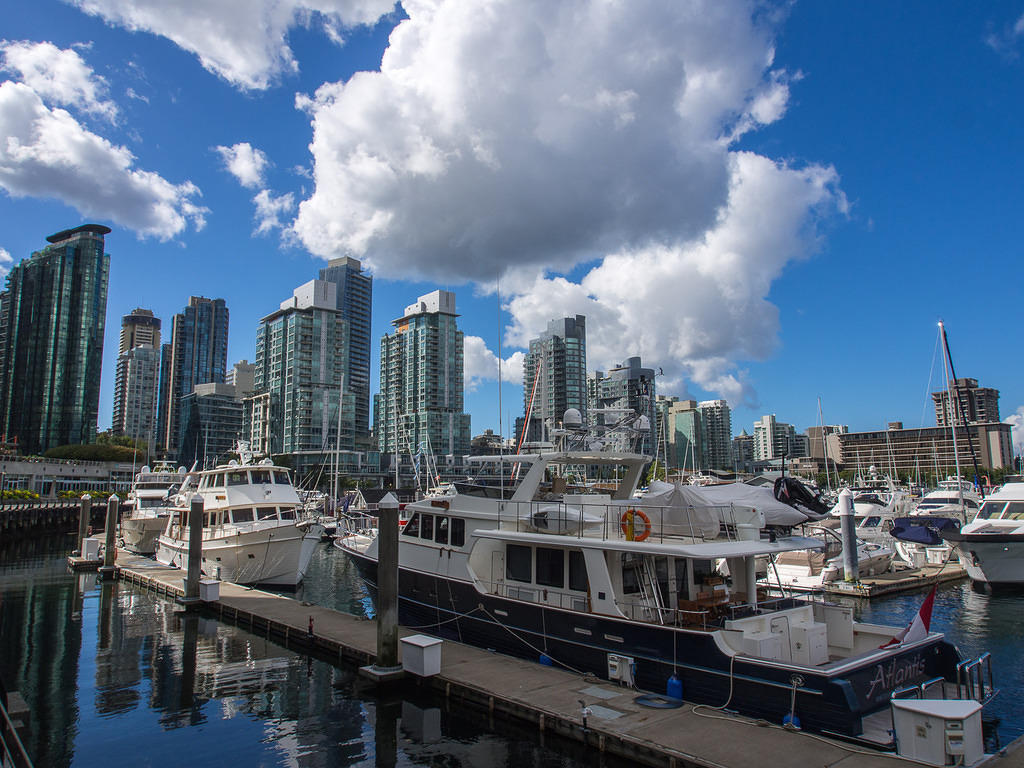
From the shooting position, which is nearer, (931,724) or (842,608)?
(931,724)

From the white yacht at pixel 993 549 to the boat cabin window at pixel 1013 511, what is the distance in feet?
0.12

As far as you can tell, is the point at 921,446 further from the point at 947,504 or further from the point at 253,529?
the point at 253,529

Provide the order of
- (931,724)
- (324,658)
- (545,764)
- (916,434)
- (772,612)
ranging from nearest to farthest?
(931,724)
(545,764)
(772,612)
(324,658)
(916,434)

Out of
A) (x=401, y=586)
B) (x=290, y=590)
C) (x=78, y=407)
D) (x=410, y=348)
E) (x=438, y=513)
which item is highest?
(x=410, y=348)

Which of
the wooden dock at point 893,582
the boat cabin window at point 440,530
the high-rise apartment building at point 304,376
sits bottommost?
the wooden dock at point 893,582

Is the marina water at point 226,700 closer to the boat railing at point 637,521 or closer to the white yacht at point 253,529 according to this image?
the white yacht at point 253,529

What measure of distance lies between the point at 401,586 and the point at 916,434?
189 meters

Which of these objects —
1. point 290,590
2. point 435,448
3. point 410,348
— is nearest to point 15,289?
point 410,348

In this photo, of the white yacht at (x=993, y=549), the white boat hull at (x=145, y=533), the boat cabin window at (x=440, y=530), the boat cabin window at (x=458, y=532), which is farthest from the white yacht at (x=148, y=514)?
the white yacht at (x=993, y=549)

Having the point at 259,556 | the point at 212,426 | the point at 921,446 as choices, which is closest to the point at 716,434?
the point at 921,446

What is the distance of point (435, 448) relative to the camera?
427 ft

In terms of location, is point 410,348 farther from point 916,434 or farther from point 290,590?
point 916,434

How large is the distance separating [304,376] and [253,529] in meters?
98.6

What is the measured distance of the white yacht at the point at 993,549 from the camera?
83.4ft
